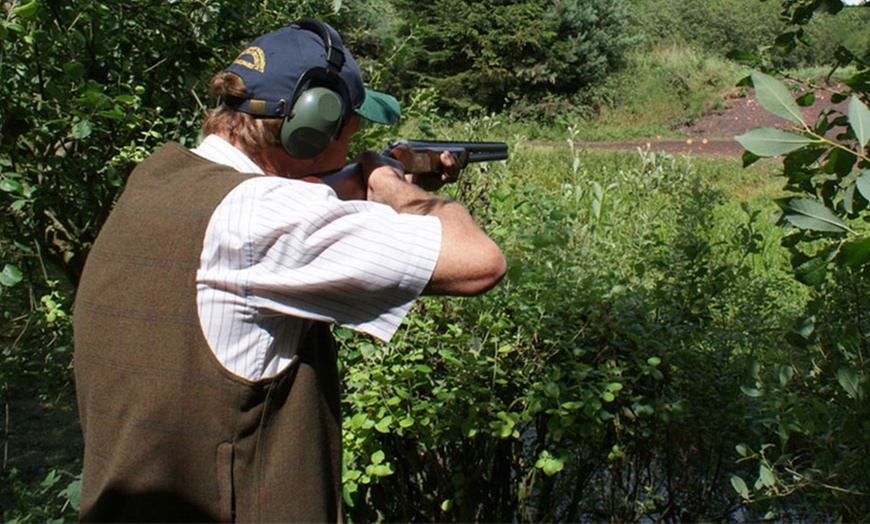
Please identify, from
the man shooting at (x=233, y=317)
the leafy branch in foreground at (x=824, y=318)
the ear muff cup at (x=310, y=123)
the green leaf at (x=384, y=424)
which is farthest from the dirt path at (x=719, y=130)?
the man shooting at (x=233, y=317)

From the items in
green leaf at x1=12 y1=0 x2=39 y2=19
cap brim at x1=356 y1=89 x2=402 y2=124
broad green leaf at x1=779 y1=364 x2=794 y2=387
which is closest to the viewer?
cap brim at x1=356 y1=89 x2=402 y2=124

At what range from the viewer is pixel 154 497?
5.24ft

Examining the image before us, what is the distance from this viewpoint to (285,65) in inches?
69.9

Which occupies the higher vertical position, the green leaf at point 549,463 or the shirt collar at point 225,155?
the shirt collar at point 225,155

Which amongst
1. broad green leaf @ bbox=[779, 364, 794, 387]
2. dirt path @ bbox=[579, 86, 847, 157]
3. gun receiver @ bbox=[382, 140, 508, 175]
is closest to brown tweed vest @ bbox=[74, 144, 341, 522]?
gun receiver @ bbox=[382, 140, 508, 175]

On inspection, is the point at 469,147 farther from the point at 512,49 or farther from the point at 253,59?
the point at 512,49

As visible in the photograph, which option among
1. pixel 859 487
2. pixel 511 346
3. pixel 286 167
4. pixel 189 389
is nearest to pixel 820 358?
pixel 859 487

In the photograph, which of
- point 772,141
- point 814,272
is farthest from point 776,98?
point 814,272

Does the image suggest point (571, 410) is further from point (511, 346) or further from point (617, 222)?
point (617, 222)

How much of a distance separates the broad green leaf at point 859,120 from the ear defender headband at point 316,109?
976 millimetres

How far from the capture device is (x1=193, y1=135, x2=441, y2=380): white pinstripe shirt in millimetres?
1486

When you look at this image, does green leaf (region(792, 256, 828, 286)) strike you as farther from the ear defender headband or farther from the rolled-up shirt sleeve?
the ear defender headband

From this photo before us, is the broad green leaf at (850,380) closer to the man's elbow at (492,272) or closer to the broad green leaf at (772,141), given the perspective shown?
the broad green leaf at (772,141)

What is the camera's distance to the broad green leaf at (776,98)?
1562 mm
